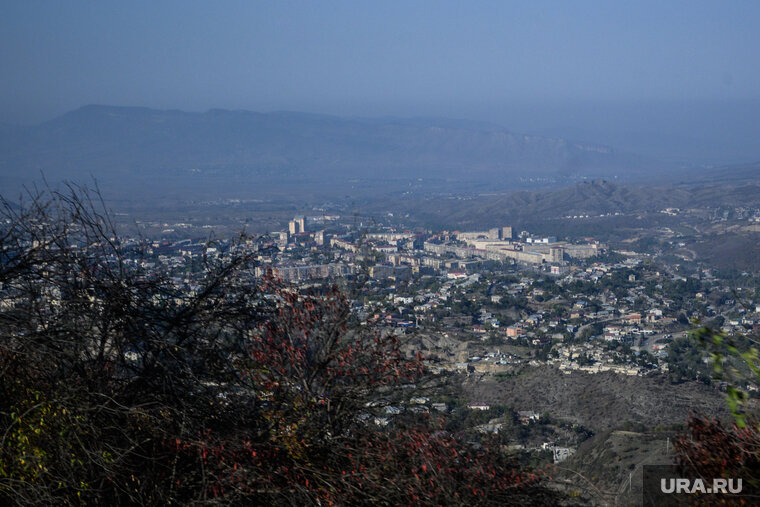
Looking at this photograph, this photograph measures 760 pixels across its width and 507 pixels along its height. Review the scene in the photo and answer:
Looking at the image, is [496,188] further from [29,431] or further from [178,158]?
[29,431]

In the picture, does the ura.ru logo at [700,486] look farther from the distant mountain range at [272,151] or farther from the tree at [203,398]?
the distant mountain range at [272,151]

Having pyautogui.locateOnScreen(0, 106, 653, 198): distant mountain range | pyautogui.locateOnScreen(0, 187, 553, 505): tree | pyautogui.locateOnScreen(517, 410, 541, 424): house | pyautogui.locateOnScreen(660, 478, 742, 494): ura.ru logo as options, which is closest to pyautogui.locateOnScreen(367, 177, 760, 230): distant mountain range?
pyautogui.locateOnScreen(0, 106, 653, 198): distant mountain range

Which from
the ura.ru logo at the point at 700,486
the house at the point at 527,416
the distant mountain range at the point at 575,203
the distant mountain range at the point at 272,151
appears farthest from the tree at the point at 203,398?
the distant mountain range at the point at 272,151

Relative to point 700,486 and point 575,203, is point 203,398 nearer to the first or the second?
point 700,486

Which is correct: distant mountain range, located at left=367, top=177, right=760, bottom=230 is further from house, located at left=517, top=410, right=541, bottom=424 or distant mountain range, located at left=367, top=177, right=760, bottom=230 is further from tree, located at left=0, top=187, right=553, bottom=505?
tree, located at left=0, top=187, right=553, bottom=505

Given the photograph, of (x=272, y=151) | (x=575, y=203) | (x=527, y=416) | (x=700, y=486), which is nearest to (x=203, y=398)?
(x=700, y=486)

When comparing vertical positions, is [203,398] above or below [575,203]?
above
